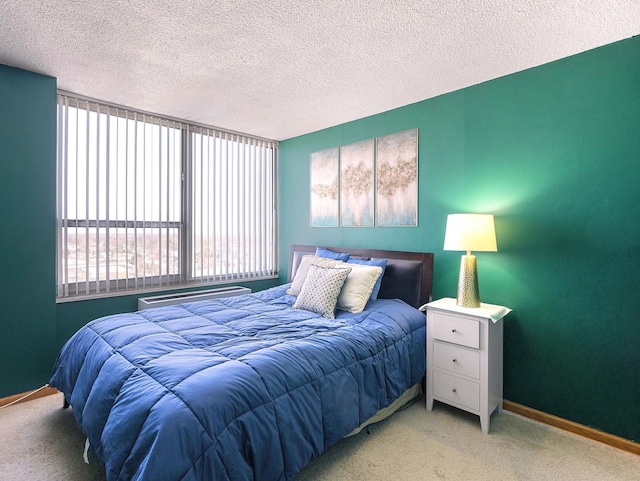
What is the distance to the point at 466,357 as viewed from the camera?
2352 millimetres

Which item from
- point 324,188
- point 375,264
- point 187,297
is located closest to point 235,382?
point 375,264

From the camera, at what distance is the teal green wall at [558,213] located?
214 centimetres

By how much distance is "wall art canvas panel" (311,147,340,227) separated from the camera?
12.7ft

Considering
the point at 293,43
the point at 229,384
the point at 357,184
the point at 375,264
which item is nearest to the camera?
the point at 229,384

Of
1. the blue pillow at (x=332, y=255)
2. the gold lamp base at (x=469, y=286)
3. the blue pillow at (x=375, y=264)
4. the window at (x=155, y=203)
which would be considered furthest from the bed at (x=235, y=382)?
the window at (x=155, y=203)

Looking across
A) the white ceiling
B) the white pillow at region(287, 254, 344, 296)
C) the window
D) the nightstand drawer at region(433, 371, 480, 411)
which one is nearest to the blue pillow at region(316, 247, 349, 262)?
the white pillow at region(287, 254, 344, 296)

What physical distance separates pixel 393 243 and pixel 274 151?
2.16 meters

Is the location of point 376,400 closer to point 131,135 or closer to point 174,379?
point 174,379

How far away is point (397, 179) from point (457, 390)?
1851 millimetres

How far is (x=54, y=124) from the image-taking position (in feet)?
9.16

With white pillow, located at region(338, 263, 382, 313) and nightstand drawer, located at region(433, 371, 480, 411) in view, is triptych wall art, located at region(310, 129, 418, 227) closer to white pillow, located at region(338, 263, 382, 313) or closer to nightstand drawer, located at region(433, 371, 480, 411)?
white pillow, located at region(338, 263, 382, 313)

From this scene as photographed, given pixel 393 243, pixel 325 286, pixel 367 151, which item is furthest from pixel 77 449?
pixel 367 151

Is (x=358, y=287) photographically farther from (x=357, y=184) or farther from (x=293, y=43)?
(x=293, y=43)

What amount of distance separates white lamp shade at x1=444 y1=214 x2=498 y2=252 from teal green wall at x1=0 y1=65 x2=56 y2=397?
123 inches
